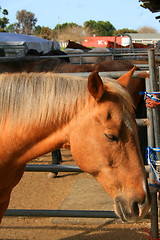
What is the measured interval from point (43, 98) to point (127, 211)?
834mm

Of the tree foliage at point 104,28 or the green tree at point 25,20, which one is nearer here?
the green tree at point 25,20

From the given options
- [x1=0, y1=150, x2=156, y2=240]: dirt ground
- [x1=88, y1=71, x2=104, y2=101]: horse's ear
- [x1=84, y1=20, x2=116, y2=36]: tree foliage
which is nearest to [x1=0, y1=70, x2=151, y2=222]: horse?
[x1=88, y1=71, x2=104, y2=101]: horse's ear

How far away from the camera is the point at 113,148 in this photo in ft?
6.13

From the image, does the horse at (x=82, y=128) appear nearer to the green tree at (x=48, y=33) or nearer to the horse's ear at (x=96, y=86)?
the horse's ear at (x=96, y=86)

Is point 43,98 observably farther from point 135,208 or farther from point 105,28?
point 105,28

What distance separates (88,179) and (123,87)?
3651 mm

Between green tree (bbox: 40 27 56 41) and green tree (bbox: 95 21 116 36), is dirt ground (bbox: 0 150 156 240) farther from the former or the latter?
green tree (bbox: 95 21 116 36)

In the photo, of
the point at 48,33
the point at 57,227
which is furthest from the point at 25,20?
the point at 57,227

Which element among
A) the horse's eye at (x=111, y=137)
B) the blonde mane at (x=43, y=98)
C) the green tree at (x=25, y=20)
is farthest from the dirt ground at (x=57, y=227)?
the green tree at (x=25, y=20)

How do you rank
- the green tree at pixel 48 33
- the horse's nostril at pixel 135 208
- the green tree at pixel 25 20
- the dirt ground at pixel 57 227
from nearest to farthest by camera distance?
the horse's nostril at pixel 135 208 → the dirt ground at pixel 57 227 → the green tree at pixel 48 33 → the green tree at pixel 25 20

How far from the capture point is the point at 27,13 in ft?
217

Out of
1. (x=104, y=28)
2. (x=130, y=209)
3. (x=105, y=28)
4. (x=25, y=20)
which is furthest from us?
(x=104, y=28)

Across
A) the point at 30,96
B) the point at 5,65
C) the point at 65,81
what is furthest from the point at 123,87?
the point at 5,65

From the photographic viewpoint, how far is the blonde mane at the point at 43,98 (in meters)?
1.95
